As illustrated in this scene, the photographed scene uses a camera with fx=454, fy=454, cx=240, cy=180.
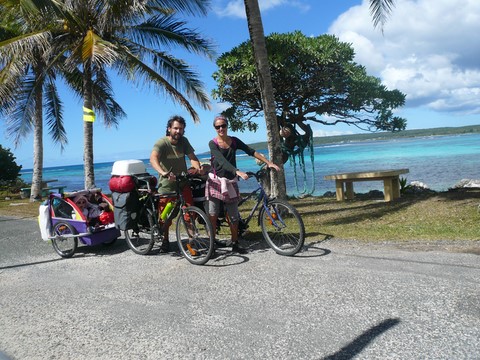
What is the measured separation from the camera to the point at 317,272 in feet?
16.1

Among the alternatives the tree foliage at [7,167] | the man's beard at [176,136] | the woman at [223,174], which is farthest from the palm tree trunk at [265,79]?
the tree foliage at [7,167]

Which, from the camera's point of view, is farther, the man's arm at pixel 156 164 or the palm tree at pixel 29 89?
the palm tree at pixel 29 89

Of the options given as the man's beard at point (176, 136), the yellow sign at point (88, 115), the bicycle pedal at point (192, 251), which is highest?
the yellow sign at point (88, 115)

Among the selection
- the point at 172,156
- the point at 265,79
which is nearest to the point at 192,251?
the point at 172,156

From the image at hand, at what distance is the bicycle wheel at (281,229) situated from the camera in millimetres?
5594

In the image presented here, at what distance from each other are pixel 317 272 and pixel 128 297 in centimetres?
202

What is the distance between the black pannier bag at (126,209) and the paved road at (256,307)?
54cm

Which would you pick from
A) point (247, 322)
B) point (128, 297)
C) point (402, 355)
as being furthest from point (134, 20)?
point (402, 355)

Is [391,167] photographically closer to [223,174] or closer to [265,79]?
[265,79]

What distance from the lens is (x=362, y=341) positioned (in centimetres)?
322

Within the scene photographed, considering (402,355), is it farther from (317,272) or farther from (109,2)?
(109,2)

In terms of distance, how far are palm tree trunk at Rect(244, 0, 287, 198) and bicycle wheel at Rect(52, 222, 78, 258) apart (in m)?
3.94

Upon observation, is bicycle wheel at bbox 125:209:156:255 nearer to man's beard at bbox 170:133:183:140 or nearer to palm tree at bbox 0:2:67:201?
man's beard at bbox 170:133:183:140

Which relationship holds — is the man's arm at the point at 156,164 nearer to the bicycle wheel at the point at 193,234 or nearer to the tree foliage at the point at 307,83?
the bicycle wheel at the point at 193,234
